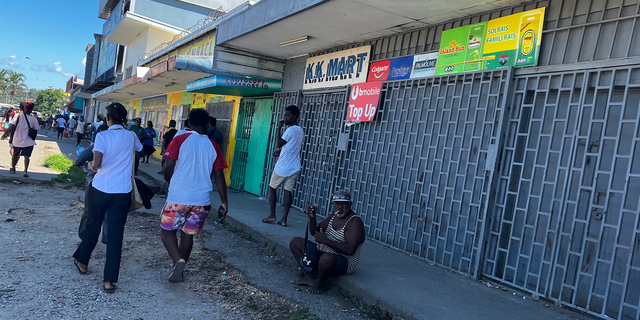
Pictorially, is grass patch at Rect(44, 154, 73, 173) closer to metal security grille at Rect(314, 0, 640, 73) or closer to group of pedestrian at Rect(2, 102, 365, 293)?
group of pedestrian at Rect(2, 102, 365, 293)

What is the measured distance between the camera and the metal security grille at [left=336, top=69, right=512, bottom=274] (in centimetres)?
495

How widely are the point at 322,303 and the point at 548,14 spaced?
3.67 metres

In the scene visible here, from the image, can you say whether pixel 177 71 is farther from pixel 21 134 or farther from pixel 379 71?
pixel 379 71

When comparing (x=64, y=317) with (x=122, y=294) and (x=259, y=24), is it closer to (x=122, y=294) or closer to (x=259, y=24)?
(x=122, y=294)

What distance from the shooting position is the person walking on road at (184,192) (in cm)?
409

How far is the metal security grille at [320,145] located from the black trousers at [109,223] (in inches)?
154

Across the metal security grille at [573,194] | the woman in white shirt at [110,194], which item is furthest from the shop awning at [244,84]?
the metal security grille at [573,194]

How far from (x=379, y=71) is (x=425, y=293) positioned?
12.3ft

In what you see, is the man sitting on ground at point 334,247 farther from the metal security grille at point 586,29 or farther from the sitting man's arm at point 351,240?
the metal security grille at point 586,29

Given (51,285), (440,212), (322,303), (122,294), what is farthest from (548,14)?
(51,285)

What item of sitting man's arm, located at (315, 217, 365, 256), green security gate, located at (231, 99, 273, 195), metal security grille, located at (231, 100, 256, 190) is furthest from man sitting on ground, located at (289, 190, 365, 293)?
metal security grille, located at (231, 100, 256, 190)

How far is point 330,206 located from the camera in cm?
737

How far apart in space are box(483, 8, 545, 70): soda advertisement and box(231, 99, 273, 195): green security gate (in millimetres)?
5837

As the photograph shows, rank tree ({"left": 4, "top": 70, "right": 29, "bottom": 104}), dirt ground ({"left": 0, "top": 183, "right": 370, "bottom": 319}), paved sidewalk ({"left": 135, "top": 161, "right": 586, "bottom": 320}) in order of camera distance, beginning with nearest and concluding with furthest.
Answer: dirt ground ({"left": 0, "top": 183, "right": 370, "bottom": 319})
paved sidewalk ({"left": 135, "top": 161, "right": 586, "bottom": 320})
tree ({"left": 4, "top": 70, "right": 29, "bottom": 104})
